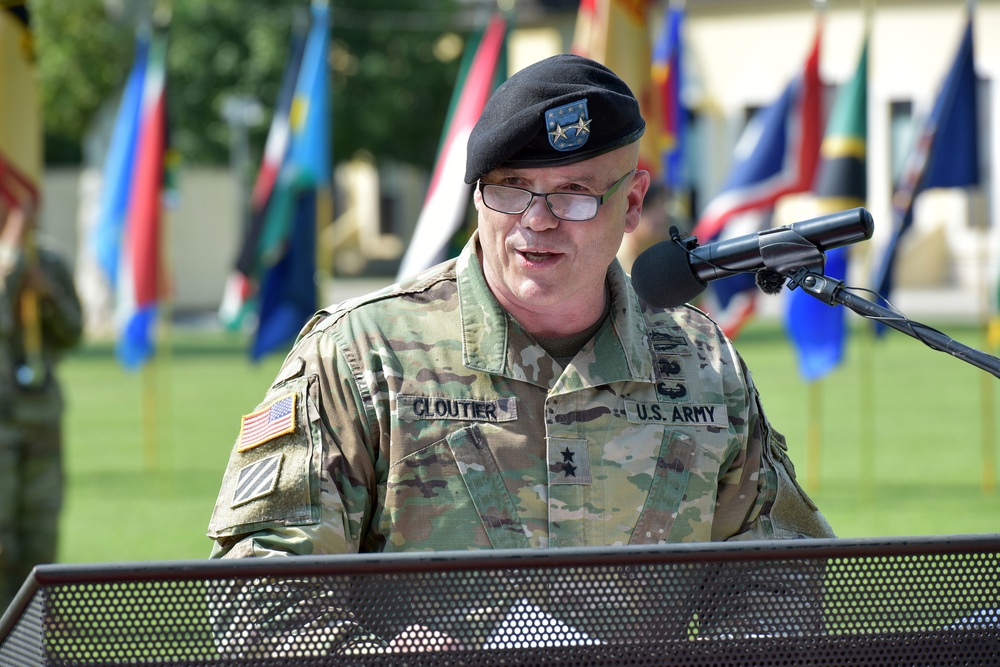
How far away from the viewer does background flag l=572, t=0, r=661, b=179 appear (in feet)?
25.1

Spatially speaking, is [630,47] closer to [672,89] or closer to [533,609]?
[672,89]

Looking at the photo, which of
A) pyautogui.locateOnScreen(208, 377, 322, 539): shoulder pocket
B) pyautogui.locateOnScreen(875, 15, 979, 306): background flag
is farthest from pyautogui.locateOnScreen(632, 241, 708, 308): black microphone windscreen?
pyautogui.locateOnScreen(875, 15, 979, 306): background flag

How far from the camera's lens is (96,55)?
948 inches

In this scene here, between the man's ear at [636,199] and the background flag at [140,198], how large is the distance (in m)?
7.37

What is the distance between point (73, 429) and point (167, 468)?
2.63 m

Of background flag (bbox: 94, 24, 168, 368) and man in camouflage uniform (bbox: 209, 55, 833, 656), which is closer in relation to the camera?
man in camouflage uniform (bbox: 209, 55, 833, 656)

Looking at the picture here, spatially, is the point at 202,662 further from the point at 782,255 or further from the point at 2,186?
the point at 2,186

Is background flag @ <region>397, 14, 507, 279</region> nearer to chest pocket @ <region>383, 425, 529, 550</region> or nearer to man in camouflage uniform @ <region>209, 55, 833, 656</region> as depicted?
man in camouflage uniform @ <region>209, 55, 833, 656</region>

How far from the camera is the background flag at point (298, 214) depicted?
373 inches

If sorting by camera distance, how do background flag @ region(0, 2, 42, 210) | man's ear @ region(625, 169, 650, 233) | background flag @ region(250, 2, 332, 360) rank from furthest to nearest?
background flag @ region(250, 2, 332, 360) → background flag @ region(0, 2, 42, 210) → man's ear @ region(625, 169, 650, 233)

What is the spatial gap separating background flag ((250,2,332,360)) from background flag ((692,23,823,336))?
2.84 m

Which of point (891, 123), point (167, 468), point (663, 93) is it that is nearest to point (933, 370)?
point (663, 93)

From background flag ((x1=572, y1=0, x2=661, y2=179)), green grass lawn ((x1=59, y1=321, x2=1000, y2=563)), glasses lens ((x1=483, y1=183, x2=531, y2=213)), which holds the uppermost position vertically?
background flag ((x1=572, y1=0, x2=661, y2=179))

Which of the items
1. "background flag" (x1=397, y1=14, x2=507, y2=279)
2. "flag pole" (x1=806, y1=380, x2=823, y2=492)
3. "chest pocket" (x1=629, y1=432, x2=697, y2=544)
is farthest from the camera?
"flag pole" (x1=806, y1=380, x2=823, y2=492)
